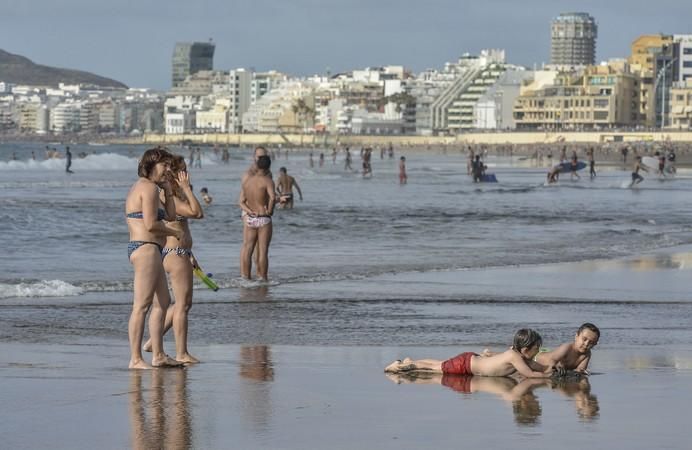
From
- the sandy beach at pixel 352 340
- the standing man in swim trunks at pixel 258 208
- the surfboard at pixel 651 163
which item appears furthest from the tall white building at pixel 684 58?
the standing man in swim trunks at pixel 258 208

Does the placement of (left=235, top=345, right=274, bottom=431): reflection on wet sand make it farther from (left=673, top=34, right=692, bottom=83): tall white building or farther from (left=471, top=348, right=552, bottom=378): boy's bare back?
(left=673, top=34, right=692, bottom=83): tall white building

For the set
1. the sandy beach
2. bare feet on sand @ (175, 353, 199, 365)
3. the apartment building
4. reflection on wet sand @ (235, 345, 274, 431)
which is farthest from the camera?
the apartment building

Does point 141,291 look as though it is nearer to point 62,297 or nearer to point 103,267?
point 62,297

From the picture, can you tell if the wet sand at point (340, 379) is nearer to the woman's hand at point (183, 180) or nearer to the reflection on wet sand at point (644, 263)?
the woman's hand at point (183, 180)

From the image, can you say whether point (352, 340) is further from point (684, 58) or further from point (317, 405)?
point (684, 58)

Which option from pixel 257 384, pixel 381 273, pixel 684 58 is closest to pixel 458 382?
pixel 257 384

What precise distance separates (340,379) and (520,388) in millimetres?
1019

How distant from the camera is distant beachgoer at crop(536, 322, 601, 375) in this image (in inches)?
372

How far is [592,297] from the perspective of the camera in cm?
1479

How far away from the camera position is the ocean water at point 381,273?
12.4m

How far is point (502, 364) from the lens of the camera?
9.43 meters

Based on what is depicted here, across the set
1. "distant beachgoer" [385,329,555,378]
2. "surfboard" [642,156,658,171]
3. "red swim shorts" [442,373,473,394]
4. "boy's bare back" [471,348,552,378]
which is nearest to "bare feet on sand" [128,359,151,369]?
"distant beachgoer" [385,329,555,378]

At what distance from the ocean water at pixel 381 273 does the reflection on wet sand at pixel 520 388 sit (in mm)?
1845

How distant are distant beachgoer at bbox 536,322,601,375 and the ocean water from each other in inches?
71.4
